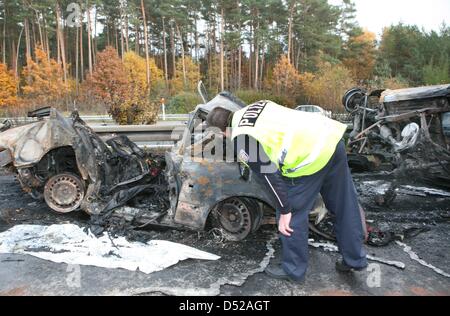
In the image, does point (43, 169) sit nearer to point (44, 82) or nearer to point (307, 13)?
point (44, 82)

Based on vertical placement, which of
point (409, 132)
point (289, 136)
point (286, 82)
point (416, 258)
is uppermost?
point (286, 82)

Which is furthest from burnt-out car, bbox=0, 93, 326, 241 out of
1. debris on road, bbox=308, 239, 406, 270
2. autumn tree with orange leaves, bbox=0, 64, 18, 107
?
autumn tree with orange leaves, bbox=0, 64, 18, 107

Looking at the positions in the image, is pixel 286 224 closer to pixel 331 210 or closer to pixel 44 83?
pixel 331 210

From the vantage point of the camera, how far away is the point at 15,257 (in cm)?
362

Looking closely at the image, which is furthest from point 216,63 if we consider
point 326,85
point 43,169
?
point 43,169

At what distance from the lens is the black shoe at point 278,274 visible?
310cm

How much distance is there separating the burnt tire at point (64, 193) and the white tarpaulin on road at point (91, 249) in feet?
1.79

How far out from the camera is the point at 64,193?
4809 mm

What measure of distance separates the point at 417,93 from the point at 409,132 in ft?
2.43

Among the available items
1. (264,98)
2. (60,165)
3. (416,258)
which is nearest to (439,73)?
(264,98)

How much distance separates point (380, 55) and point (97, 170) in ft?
133

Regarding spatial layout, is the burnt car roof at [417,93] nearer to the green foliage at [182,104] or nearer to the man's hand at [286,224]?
the man's hand at [286,224]

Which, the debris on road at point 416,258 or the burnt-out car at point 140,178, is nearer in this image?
the debris on road at point 416,258

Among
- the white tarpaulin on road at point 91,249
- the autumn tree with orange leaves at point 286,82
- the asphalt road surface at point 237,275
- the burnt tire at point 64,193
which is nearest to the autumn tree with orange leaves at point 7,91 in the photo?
the autumn tree with orange leaves at point 286,82
